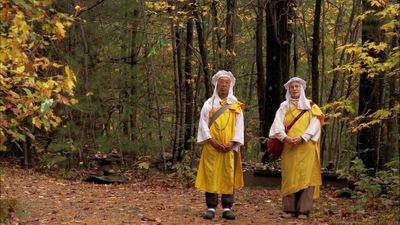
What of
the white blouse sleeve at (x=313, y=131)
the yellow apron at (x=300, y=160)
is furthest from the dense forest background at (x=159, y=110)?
the white blouse sleeve at (x=313, y=131)

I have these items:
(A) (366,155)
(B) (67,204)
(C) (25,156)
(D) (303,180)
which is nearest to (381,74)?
(A) (366,155)

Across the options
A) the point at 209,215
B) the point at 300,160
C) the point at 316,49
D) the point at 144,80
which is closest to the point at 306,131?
the point at 300,160

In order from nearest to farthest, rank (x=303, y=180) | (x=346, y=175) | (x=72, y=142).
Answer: (x=303, y=180)
(x=346, y=175)
(x=72, y=142)

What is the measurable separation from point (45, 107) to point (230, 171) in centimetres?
320

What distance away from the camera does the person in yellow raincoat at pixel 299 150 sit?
6.54 m

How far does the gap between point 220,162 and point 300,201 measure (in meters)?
1.09

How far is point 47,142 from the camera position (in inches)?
536

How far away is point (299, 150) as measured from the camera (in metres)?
6.59

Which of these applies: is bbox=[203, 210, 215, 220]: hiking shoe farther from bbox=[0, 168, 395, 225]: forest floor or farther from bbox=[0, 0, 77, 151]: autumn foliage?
bbox=[0, 0, 77, 151]: autumn foliage

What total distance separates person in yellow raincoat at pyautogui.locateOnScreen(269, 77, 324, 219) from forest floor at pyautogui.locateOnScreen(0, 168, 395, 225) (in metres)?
0.28

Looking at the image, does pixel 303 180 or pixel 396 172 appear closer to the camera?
pixel 303 180

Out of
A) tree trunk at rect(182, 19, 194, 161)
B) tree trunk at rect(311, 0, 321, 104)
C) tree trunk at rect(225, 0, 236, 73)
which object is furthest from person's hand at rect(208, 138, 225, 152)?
tree trunk at rect(182, 19, 194, 161)

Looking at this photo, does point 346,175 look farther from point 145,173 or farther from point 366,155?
point 145,173

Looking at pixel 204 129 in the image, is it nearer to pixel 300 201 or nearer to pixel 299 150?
pixel 299 150
